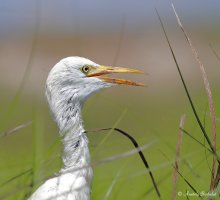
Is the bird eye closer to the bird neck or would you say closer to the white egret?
the white egret

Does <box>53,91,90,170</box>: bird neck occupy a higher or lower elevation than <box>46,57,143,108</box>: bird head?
lower

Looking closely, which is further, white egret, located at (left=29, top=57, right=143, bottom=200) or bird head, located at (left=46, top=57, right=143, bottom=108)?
bird head, located at (left=46, top=57, right=143, bottom=108)

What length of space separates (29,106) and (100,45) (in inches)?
416

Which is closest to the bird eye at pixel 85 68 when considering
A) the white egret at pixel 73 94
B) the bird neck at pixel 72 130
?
the white egret at pixel 73 94

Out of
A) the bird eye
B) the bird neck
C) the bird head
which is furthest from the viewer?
the bird eye

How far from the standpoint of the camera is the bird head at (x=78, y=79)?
486 cm

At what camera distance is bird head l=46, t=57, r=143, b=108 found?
486 cm

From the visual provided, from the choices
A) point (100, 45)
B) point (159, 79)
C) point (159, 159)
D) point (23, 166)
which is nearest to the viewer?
point (23, 166)

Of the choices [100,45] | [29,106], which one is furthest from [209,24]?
[29,106]

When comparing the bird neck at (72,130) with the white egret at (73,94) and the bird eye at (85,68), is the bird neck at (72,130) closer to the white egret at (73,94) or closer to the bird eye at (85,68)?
the white egret at (73,94)

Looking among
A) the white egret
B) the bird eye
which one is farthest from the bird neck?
the bird eye

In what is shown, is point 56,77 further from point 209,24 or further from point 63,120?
point 209,24

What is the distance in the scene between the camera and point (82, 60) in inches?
195

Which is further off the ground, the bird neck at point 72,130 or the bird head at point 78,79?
the bird head at point 78,79
